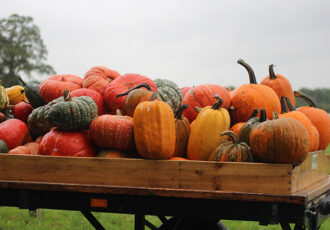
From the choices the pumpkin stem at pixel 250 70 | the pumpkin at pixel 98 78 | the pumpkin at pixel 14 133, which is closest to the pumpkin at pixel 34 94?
the pumpkin at pixel 14 133

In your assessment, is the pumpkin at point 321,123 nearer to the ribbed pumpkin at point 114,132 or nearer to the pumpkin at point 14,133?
the ribbed pumpkin at point 114,132

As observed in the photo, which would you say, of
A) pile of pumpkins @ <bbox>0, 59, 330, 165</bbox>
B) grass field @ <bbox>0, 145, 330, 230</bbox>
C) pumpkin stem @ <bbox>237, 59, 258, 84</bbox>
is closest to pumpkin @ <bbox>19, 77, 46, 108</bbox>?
pile of pumpkins @ <bbox>0, 59, 330, 165</bbox>

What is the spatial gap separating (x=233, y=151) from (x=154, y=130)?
1.71 ft

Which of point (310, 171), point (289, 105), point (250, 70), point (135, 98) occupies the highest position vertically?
point (250, 70)

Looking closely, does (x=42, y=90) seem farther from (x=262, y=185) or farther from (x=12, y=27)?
(x=12, y=27)

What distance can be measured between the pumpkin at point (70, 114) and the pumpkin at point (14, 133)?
65cm

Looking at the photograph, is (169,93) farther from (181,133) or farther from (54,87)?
(54,87)

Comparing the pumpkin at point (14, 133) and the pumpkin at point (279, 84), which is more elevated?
the pumpkin at point (279, 84)

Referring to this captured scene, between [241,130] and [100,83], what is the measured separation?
1.59 meters

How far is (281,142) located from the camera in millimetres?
2459

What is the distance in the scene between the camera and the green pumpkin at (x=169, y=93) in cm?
377

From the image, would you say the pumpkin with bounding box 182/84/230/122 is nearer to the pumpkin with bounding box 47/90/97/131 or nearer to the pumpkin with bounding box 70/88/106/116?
the pumpkin with bounding box 70/88/106/116

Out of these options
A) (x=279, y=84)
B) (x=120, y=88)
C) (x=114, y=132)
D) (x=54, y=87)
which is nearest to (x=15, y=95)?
(x=54, y=87)

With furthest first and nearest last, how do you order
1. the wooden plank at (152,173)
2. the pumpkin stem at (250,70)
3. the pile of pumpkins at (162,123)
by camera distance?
the pumpkin stem at (250,70), the pile of pumpkins at (162,123), the wooden plank at (152,173)
